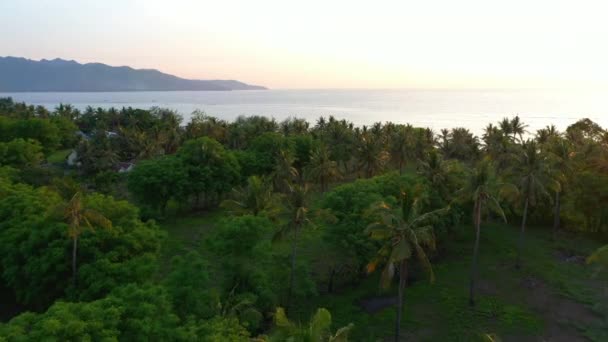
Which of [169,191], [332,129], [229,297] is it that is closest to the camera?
[229,297]

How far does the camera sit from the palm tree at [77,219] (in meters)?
26.2

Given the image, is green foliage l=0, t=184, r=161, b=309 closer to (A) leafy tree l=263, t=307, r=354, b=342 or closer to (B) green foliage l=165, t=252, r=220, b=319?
(B) green foliage l=165, t=252, r=220, b=319

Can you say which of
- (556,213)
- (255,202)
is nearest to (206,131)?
(255,202)

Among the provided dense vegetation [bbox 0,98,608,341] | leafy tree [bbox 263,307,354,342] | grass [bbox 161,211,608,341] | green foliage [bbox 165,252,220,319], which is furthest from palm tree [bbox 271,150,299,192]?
leafy tree [bbox 263,307,354,342]

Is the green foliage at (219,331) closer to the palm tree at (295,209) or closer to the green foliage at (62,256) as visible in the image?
the green foliage at (62,256)

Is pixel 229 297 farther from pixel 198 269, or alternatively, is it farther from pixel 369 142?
pixel 369 142

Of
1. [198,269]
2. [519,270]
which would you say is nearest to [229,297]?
[198,269]

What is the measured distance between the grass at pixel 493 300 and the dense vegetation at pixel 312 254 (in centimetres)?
15

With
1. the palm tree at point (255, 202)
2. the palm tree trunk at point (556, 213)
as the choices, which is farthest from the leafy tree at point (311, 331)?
the palm tree trunk at point (556, 213)

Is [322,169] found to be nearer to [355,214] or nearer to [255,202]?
[355,214]

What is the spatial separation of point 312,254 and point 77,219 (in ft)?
77.7

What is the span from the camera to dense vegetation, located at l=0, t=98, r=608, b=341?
2302 cm

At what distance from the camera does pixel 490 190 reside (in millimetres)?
32375

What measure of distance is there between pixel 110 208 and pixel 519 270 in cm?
3418
